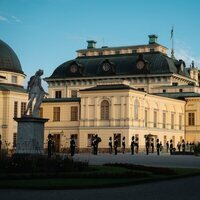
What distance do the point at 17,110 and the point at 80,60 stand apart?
90.5 ft

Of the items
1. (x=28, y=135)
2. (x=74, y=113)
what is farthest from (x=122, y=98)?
(x=28, y=135)

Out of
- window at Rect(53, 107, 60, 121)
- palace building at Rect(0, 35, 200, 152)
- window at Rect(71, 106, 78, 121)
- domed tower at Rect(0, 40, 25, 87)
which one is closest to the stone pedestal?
palace building at Rect(0, 35, 200, 152)

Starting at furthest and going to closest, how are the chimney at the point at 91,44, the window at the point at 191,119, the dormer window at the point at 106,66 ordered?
the chimney at the point at 91,44 → the dormer window at the point at 106,66 → the window at the point at 191,119

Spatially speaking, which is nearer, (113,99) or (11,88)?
(113,99)

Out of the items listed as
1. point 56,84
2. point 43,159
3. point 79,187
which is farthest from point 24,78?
point 79,187

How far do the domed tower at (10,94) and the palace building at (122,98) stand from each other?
518cm

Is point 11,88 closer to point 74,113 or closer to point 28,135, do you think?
point 74,113

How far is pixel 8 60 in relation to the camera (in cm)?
7831

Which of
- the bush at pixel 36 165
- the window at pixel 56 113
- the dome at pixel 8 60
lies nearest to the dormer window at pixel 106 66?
the window at pixel 56 113

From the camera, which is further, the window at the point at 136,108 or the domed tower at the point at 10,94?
the window at the point at 136,108

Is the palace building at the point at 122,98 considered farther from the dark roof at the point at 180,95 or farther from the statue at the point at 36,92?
the statue at the point at 36,92

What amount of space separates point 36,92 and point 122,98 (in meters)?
38.4

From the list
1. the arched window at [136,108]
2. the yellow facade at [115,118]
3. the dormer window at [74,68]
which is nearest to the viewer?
the yellow facade at [115,118]

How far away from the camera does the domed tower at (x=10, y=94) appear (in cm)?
7250
